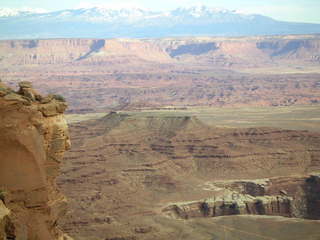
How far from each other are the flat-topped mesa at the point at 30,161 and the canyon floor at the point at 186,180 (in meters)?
35.9

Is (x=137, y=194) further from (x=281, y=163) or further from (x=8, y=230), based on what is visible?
(x=8, y=230)

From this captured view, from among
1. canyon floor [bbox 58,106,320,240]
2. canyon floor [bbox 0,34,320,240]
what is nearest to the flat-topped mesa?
canyon floor [bbox 58,106,320,240]

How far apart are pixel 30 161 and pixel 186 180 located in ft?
211

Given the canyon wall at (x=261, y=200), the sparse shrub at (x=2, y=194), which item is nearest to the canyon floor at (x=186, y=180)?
the canyon wall at (x=261, y=200)

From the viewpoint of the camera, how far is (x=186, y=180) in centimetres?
8025

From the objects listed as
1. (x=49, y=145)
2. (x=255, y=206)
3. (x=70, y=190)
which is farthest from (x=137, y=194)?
(x=49, y=145)

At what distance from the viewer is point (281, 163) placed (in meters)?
87.2

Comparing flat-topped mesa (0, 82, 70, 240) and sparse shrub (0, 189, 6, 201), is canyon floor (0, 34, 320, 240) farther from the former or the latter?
sparse shrub (0, 189, 6, 201)

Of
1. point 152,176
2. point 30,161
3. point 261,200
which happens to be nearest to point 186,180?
point 152,176

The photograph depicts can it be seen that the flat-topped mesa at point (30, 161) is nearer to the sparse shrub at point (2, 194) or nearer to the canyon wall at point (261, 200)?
the sparse shrub at point (2, 194)

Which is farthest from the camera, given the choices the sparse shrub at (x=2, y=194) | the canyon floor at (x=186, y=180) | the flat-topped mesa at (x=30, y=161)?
the canyon floor at (x=186, y=180)

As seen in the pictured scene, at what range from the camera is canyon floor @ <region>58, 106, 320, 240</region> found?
5734 cm

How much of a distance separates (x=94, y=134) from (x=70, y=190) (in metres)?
26.2

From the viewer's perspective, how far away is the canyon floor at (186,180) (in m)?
57.3
